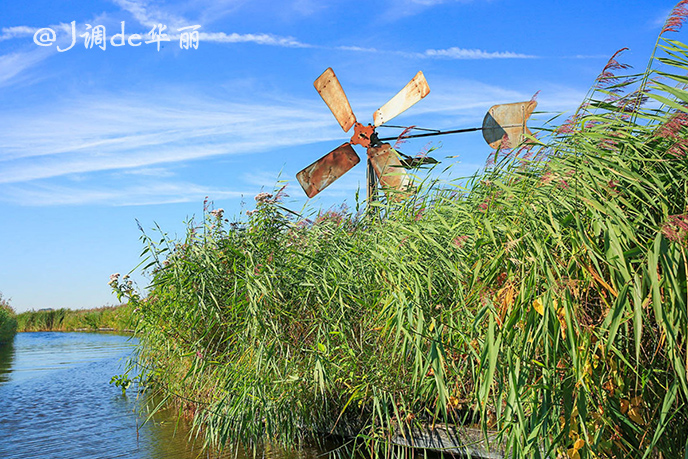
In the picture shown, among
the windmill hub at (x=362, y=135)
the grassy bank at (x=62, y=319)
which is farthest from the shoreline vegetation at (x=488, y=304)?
the grassy bank at (x=62, y=319)

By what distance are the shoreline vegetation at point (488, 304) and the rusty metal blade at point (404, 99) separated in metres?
4.27

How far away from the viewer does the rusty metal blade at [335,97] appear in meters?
10.0

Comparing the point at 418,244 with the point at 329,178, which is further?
the point at 329,178

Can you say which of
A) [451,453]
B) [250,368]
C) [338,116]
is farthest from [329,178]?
[451,453]

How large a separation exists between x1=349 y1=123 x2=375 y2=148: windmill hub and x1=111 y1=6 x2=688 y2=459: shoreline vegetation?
4243mm

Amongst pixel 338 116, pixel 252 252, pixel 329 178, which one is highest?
pixel 338 116

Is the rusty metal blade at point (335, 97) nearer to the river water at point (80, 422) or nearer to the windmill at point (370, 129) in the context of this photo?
the windmill at point (370, 129)

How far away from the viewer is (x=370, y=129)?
994cm

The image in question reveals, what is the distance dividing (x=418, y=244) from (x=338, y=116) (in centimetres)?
676

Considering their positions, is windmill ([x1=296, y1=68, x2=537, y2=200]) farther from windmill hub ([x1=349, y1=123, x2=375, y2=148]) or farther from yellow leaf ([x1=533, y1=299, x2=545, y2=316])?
yellow leaf ([x1=533, y1=299, x2=545, y2=316])

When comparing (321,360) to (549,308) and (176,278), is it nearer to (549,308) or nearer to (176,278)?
(176,278)

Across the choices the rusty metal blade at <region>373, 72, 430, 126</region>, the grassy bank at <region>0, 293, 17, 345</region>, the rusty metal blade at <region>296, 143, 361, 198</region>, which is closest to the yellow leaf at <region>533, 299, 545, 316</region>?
the rusty metal blade at <region>373, 72, 430, 126</region>

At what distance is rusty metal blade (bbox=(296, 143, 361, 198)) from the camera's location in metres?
9.55

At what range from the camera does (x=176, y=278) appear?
525 centimetres
